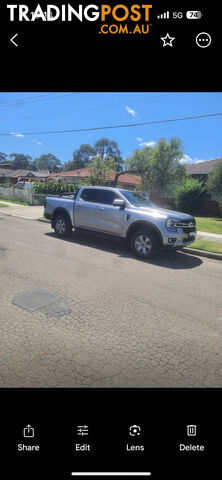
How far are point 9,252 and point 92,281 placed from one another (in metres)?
2.95

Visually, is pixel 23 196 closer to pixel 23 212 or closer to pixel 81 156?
pixel 23 212

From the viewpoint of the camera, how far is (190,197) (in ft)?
67.3

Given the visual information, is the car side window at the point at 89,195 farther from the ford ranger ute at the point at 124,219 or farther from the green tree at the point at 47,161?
the green tree at the point at 47,161

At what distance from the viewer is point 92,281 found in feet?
15.3

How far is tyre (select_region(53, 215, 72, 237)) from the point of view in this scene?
328 inches

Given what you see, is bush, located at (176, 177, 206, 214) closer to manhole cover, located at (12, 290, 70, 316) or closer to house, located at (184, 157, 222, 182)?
house, located at (184, 157, 222, 182)

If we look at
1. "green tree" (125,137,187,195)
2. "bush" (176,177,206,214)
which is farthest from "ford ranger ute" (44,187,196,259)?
"green tree" (125,137,187,195)

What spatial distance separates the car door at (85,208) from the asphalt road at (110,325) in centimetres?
203

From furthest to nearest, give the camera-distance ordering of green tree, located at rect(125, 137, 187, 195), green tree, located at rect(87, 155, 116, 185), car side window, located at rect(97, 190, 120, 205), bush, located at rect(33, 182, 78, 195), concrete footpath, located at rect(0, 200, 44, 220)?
green tree, located at rect(125, 137, 187, 195)
green tree, located at rect(87, 155, 116, 185)
bush, located at rect(33, 182, 78, 195)
concrete footpath, located at rect(0, 200, 44, 220)
car side window, located at rect(97, 190, 120, 205)

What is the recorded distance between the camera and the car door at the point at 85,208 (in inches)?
301

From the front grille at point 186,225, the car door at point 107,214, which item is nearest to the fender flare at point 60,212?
the car door at point 107,214

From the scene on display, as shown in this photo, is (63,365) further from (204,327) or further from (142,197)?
(142,197)

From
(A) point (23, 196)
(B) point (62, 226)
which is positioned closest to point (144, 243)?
(B) point (62, 226)

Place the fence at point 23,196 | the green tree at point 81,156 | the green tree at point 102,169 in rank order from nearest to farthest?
1. the fence at point 23,196
2. the green tree at point 102,169
3. the green tree at point 81,156
